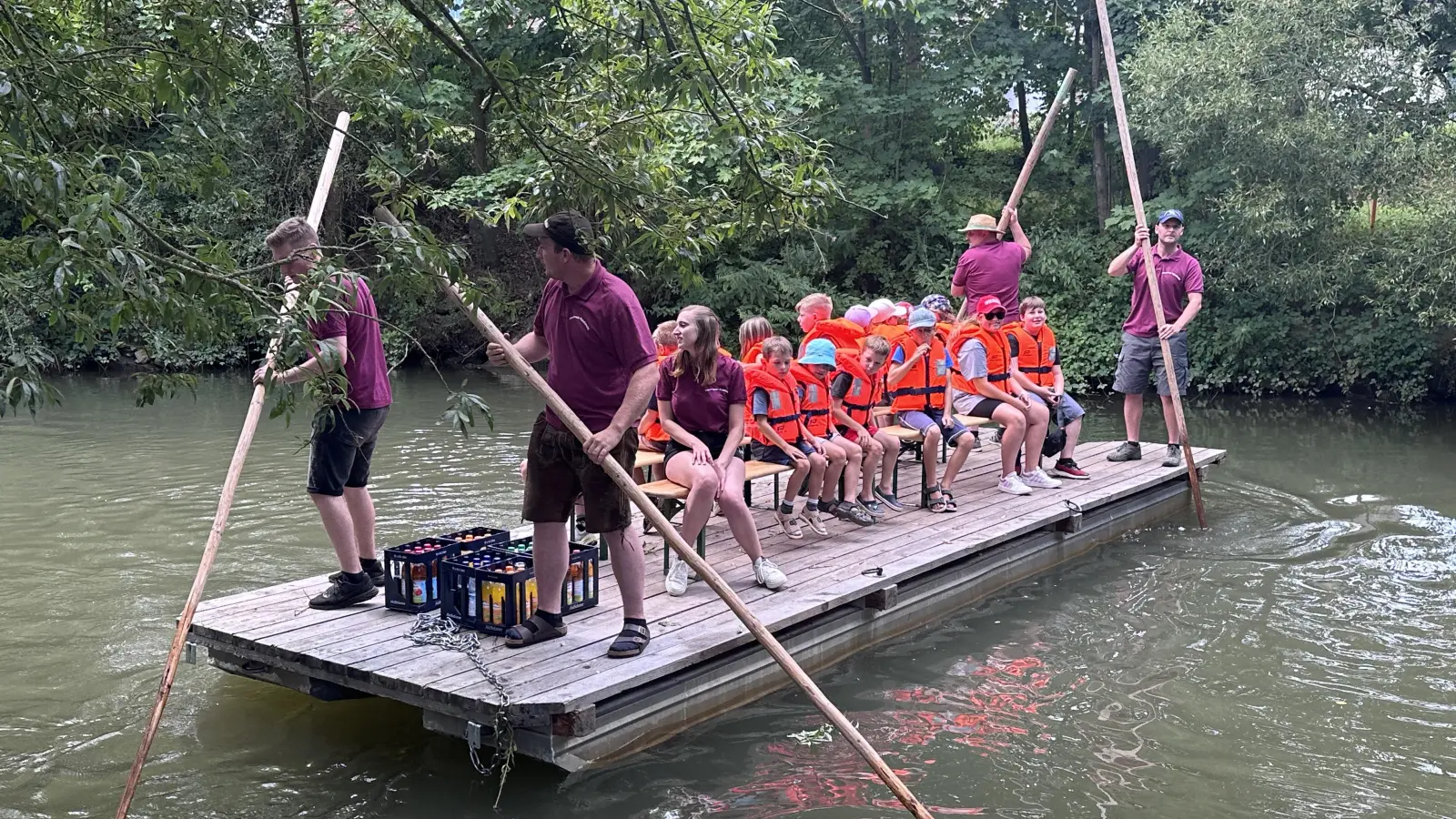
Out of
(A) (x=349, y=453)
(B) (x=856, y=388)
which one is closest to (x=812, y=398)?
(B) (x=856, y=388)

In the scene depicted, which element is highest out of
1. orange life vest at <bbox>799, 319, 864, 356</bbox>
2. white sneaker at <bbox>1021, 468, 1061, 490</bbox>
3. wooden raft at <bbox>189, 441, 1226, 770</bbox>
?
orange life vest at <bbox>799, 319, 864, 356</bbox>

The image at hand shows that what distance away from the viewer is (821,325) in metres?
8.76

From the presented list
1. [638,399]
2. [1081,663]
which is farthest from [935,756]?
[638,399]

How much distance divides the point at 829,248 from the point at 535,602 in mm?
16904

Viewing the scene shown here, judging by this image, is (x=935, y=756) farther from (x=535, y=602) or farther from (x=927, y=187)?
(x=927, y=187)

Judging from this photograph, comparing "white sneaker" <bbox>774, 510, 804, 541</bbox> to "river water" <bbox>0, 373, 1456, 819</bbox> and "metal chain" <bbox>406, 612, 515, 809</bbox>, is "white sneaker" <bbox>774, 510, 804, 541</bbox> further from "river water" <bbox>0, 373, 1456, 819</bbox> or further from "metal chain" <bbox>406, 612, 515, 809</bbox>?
"metal chain" <bbox>406, 612, 515, 809</bbox>

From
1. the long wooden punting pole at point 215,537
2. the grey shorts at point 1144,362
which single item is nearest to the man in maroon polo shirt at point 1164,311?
the grey shorts at point 1144,362

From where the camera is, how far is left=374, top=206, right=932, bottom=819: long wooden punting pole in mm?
4594

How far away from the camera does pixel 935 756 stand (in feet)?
18.9

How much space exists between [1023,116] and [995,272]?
14351mm

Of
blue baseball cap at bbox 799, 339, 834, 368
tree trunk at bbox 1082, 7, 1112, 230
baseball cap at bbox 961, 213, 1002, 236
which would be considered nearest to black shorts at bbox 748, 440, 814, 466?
blue baseball cap at bbox 799, 339, 834, 368

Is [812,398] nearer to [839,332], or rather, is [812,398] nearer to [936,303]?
[839,332]

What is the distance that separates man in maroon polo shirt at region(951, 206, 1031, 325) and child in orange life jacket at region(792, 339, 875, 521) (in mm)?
2424

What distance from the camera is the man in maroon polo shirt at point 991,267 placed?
408 inches
